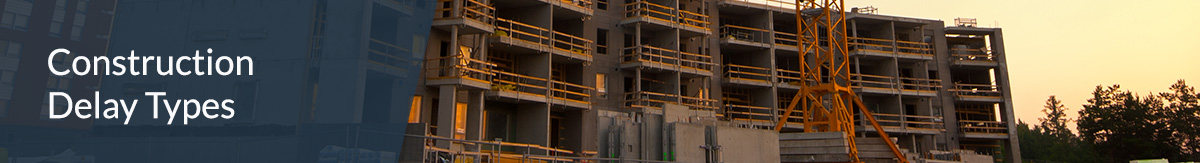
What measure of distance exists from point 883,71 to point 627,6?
17014 mm

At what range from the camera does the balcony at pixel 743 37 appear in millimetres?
45031

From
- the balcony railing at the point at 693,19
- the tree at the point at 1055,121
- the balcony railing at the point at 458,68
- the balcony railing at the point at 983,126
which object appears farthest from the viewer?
the tree at the point at 1055,121

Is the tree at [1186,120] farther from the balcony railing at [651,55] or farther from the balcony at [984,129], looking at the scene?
the balcony railing at [651,55]

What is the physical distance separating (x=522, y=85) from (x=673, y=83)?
9089mm

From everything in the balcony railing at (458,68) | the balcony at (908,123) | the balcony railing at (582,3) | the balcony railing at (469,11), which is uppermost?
the balcony railing at (582,3)

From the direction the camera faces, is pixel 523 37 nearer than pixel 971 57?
Yes

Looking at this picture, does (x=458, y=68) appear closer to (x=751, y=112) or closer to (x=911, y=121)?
(x=751, y=112)

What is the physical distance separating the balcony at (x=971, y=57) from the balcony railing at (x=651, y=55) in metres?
20.1

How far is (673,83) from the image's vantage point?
40.2 m

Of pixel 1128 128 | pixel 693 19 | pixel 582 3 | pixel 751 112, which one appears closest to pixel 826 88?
pixel 751 112

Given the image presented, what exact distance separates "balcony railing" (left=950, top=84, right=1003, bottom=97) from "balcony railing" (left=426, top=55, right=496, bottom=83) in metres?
29.2

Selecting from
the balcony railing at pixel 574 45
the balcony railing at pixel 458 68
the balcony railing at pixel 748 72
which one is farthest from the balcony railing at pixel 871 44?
the balcony railing at pixel 458 68

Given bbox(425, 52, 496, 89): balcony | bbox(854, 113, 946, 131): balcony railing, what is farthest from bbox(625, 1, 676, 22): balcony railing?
bbox(854, 113, 946, 131): balcony railing

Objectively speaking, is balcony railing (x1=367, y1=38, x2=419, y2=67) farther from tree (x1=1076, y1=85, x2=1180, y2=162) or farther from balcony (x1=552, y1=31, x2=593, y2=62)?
tree (x1=1076, y1=85, x2=1180, y2=162)
